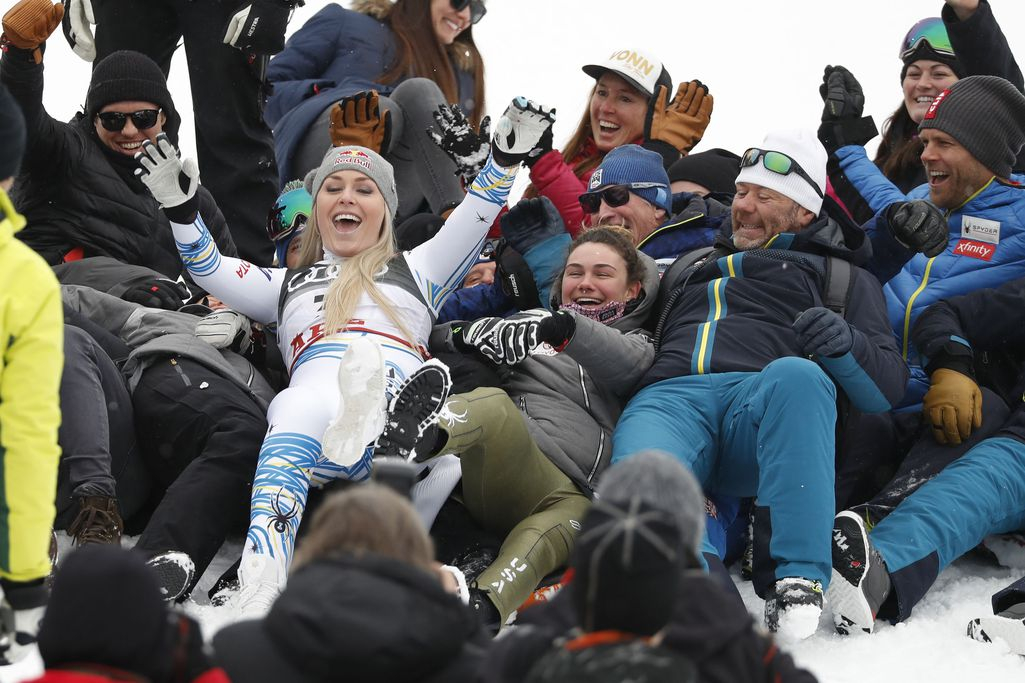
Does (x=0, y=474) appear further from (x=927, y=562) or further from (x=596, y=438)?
(x=927, y=562)

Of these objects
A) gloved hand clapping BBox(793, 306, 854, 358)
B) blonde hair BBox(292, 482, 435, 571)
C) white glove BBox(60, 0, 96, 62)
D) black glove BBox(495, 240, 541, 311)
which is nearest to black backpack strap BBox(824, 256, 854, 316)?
gloved hand clapping BBox(793, 306, 854, 358)

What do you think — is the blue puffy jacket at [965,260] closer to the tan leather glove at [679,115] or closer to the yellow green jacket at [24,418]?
the tan leather glove at [679,115]

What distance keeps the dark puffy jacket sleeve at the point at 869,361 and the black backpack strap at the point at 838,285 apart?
0.07ft

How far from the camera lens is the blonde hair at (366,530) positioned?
80.4 inches

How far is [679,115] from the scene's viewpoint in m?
6.49

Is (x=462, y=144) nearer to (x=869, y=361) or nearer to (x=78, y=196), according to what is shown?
(x=78, y=196)

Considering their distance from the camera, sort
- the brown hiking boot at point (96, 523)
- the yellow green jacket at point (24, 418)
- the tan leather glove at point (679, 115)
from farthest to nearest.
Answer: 1. the tan leather glove at point (679, 115)
2. the brown hiking boot at point (96, 523)
3. the yellow green jacket at point (24, 418)

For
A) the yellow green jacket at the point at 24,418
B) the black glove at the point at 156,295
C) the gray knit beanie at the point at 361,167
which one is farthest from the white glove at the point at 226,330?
the yellow green jacket at the point at 24,418

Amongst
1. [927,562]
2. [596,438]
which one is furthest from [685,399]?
[927,562]

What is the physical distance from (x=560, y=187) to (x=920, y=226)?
5.42 feet

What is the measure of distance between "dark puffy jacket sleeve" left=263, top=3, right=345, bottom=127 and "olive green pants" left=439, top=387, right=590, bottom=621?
3.33 metres

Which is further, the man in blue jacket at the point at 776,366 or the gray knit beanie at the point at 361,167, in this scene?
the gray knit beanie at the point at 361,167

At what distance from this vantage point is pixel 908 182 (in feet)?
19.9

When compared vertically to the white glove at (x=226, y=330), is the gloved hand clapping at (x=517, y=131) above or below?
above
